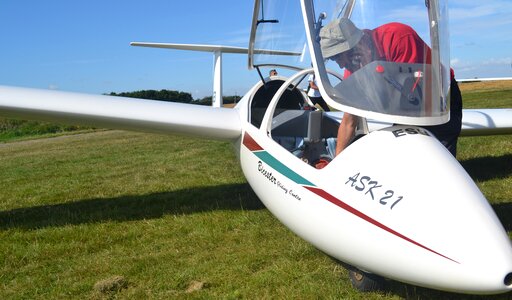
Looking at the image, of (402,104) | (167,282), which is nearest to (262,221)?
(167,282)

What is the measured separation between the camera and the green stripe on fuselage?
148 inches

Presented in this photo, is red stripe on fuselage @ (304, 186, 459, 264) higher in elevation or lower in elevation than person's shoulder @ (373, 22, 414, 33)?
lower

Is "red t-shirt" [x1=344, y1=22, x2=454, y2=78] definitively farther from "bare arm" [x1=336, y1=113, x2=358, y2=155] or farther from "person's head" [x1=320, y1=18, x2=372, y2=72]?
"bare arm" [x1=336, y1=113, x2=358, y2=155]

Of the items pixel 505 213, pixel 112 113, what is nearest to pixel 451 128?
pixel 505 213

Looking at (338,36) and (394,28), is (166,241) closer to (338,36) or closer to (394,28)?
(338,36)

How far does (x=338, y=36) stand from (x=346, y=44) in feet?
0.32

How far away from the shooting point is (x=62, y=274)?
4586 millimetres

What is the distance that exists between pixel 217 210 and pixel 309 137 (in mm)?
1963

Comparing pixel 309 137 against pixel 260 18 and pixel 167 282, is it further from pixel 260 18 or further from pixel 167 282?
pixel 167 282

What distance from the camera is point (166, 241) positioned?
5.39 meters

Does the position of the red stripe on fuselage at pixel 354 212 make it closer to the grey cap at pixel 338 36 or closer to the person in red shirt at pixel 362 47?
the person in red shirt at pixel 362 47

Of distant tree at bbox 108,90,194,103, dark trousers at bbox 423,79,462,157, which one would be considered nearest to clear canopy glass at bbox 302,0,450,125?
dark trousers at bbox 423,79,462,157

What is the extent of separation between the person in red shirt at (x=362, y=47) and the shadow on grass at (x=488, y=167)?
433cm

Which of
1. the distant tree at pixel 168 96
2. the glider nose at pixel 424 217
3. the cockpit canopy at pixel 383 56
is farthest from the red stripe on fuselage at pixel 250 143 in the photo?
the distant tree at pixel 168 96
